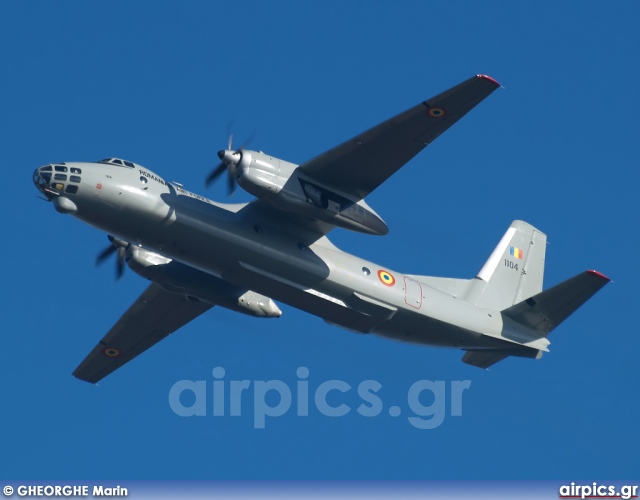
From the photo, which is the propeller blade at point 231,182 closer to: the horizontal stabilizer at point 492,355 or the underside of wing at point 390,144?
the underside of wing at point 390,144

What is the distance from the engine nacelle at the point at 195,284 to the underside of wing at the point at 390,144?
4.76 metres

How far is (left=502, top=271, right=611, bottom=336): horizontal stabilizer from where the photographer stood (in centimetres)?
3519

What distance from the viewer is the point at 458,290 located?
3722cm

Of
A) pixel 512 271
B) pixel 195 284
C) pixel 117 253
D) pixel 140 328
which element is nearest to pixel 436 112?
pixel 195 284

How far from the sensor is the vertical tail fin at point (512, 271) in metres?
38.0

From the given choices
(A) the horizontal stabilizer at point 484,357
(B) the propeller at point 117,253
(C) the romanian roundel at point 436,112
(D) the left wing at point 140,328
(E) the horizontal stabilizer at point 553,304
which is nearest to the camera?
(C) the romanian roundel at point 436,112

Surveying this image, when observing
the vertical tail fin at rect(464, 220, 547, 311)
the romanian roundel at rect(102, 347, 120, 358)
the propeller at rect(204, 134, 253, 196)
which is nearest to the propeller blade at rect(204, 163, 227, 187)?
the propeller at rect(204, 134, 253, 196)

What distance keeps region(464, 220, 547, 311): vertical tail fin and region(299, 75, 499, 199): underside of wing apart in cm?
646

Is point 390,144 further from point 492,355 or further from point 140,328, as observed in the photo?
point 140,328

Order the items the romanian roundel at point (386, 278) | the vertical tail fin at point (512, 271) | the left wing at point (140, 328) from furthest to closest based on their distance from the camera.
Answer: the vertical tail fin at point (512, 271), the left wing at point (140, 328), the romanian roundel at point (386, 278)

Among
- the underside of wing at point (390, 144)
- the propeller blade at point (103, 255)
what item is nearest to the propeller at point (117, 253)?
the propeller blade at point (103, 255)

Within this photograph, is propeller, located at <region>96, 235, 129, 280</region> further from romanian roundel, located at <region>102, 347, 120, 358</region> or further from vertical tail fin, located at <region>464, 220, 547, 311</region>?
vertical tail fin, located at <region>464, 220, 547, 311</region>

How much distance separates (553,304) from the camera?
36.3 meters

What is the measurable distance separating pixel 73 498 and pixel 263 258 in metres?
8.09
